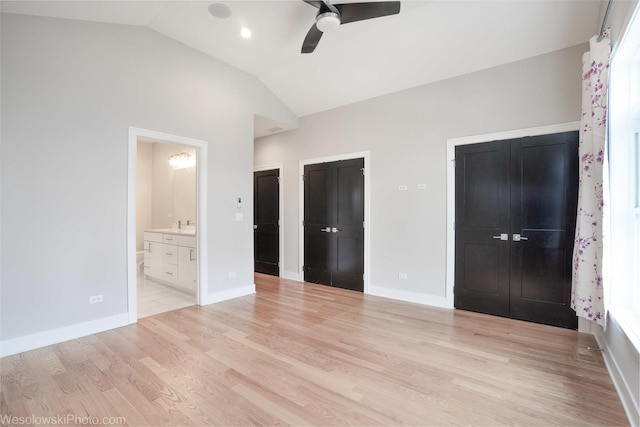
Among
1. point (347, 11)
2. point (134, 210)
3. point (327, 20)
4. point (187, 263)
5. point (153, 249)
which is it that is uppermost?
point (347, 11)

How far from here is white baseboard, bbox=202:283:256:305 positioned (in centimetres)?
404

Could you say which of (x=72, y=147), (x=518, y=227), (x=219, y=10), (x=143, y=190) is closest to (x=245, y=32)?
(x=219, y=10)

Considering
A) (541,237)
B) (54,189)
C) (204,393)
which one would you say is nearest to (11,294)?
(54,189)

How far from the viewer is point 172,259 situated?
471cm

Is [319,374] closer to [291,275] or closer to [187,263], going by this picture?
[187,263]

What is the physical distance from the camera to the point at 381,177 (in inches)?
176

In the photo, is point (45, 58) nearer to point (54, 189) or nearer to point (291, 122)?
point (54, 189)

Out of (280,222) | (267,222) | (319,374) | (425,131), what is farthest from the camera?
(267,222)

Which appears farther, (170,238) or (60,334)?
(170,238)

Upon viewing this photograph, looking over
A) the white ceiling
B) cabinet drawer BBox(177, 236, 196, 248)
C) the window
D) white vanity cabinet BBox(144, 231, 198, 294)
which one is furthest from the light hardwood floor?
the white ceiling

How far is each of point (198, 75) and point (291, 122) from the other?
5.81 ft

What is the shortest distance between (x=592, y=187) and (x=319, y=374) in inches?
108

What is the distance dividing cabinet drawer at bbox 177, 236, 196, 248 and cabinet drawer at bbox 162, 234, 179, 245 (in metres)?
0.13

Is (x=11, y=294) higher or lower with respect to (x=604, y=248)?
lower
